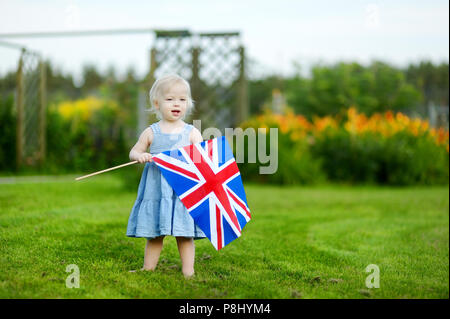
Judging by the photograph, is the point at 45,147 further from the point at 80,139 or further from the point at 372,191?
the point at 372,191


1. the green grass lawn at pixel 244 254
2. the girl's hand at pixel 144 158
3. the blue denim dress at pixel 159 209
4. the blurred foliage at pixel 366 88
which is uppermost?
the blurred foliage at pixel 366 88

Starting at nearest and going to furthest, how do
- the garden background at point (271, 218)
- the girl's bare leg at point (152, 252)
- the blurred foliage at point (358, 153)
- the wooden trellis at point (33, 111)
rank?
the garden background at point (271, 218) → the girl's bare leg at point (152, 252) → the blurred foliage at point (358, 153) → the wooden trellis at point (33, 111)

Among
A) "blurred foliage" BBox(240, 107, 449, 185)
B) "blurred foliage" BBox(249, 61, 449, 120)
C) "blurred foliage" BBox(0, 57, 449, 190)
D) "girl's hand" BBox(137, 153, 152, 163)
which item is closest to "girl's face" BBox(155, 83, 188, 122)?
"girl's hand" BBox(137, 153, 152, 163)

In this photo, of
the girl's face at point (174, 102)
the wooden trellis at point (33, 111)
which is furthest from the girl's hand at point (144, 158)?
the wooden trellis at point (33, 111)

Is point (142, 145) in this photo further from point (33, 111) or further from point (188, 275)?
point (33, 111)

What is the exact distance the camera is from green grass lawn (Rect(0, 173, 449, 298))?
2818mm

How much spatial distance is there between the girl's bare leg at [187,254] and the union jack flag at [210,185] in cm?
14

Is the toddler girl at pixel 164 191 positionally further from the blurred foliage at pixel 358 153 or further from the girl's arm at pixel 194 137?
the blurred foliage at pixel 358 153

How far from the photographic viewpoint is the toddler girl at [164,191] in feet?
10.00

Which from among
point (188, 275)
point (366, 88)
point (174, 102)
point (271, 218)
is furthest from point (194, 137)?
point (366, 88)

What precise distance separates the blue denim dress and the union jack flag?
5cm

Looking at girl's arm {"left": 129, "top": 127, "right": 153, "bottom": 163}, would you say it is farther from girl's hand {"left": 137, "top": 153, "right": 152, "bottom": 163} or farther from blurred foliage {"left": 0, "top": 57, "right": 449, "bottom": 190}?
blurred foliage {"left": 0, "top": 57, "right": 449, "bottom": 190}

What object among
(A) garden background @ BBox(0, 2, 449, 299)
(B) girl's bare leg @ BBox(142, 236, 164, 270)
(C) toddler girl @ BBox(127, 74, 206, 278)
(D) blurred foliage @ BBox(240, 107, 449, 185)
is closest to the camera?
(A) garden background @ BBox(0, 2, 449, 299)

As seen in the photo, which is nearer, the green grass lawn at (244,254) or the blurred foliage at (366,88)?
the green grass lawn at (244,254)
